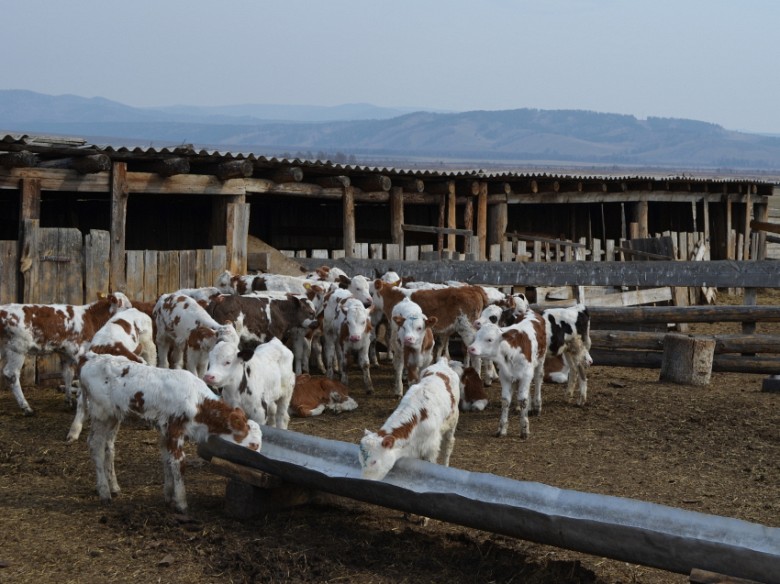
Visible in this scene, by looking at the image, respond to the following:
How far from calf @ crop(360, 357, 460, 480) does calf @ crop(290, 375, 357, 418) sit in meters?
3.10

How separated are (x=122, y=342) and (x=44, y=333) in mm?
2328

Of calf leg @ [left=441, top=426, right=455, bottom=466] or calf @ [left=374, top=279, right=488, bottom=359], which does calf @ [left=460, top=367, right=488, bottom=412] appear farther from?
calf leg @ [left=441, top=426, right=455, bottom=466]

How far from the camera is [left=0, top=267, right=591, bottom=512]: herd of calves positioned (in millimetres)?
9750

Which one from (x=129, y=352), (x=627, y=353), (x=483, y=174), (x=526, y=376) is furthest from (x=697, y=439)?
(x=483, y=174)

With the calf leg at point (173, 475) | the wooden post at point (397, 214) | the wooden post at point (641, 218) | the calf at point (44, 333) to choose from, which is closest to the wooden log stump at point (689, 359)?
the calf at point (44, 333)

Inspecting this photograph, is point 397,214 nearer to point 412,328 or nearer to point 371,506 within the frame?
point 412,328

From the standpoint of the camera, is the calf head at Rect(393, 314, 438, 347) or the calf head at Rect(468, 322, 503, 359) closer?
the calf head at Rect(468, 322, 503, 359)

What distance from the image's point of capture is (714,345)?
1591 cm

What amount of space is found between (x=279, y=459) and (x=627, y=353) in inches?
368

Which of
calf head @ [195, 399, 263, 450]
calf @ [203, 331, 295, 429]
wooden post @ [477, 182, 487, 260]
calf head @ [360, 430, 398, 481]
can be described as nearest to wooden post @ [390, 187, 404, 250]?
wooden post @ [477, 182, 487, 260]

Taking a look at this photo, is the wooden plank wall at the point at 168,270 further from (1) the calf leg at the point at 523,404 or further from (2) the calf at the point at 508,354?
(1) the calf leg at the point at 523,404

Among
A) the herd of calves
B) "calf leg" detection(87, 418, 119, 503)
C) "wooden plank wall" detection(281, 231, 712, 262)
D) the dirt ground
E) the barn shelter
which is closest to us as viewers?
the dirt ground

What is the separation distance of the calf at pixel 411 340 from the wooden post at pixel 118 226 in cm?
464

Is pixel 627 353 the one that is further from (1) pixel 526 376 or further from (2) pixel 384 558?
(2) pixel 384 558
